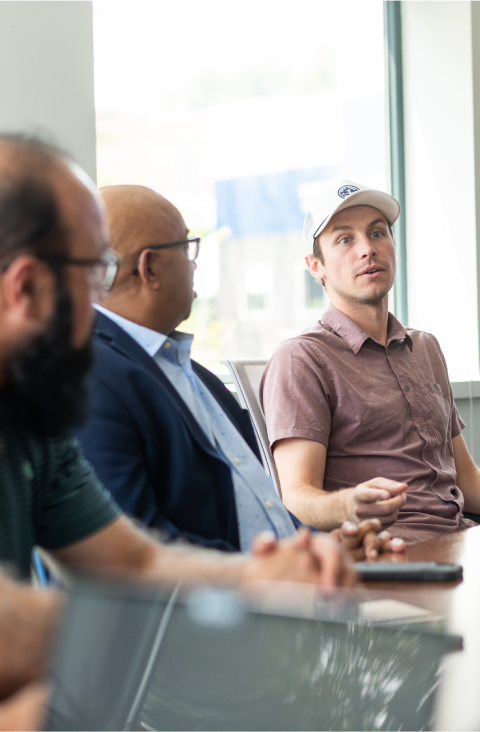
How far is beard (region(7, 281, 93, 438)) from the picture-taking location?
72 cm

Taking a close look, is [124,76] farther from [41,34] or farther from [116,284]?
[116,284]

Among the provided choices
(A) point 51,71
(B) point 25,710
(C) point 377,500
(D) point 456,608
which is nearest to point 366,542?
(C) point 377,500

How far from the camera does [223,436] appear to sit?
1.33 metres

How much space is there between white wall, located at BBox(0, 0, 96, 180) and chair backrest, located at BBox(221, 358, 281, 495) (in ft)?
2.22

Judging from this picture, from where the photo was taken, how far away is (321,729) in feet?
1.34

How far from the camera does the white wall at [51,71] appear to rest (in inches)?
76.0

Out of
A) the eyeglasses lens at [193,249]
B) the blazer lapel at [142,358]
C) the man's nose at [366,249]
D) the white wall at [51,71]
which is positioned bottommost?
the blazer lapel at [142,358]

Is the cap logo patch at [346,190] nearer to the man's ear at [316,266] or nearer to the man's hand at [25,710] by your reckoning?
the man's ear at [316,266]

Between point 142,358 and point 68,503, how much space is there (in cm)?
37

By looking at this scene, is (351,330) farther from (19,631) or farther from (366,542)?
(19,631)

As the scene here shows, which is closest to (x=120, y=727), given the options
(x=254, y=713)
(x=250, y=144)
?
(x=254, y=713)

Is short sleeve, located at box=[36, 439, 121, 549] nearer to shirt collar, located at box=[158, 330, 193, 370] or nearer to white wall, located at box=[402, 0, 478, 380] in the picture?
shirt collar, located at box=[158, 330, 193, 370]

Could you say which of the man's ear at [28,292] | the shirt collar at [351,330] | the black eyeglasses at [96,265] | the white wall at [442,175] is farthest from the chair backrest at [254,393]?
the white wall at [442,175]

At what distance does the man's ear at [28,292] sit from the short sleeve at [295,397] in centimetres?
108
